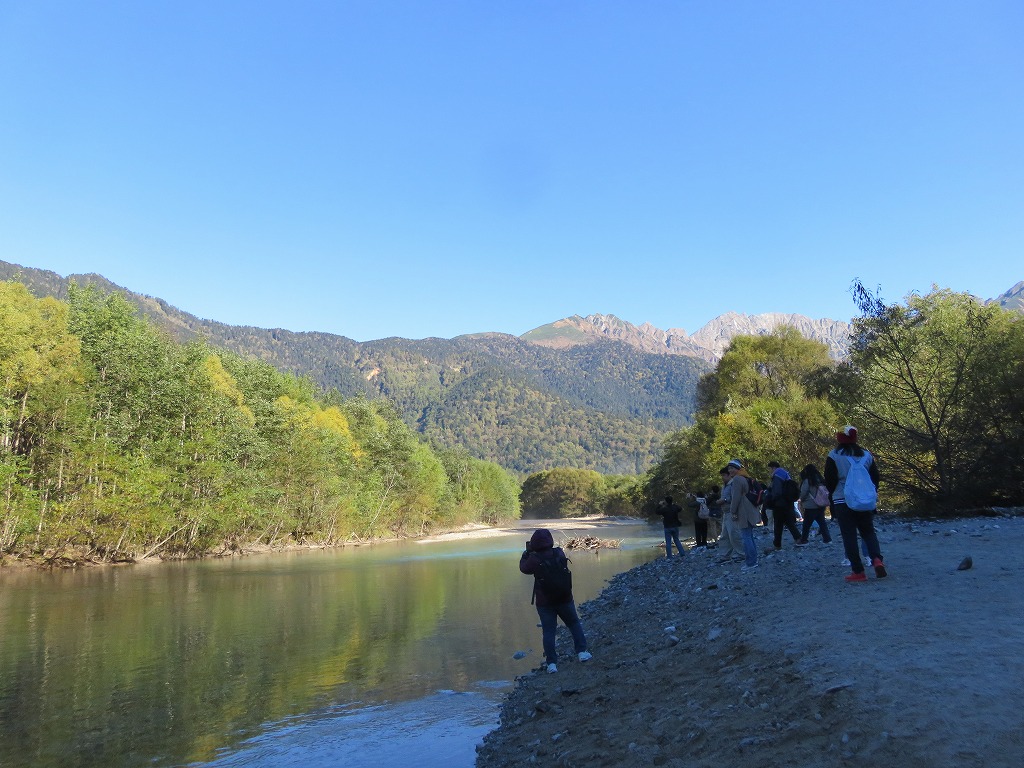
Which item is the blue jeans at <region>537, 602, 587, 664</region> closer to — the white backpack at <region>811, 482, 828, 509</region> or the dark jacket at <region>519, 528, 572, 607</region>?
the dark jacket at <region>519, 528, 572, 607</region>

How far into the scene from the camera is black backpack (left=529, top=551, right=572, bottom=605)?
1179 centimetres

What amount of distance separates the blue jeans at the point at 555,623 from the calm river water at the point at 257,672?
0.97 m

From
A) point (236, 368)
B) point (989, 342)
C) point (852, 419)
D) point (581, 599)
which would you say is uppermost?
point (236, 368)

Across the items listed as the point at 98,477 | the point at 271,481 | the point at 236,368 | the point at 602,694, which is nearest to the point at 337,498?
the point at 271,481

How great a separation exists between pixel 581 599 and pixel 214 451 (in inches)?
1517

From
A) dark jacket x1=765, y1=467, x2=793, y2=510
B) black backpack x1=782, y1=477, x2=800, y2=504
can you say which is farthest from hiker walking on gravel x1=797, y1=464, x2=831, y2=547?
dark jacket x1=765, y1=467, x2=793, y2=510

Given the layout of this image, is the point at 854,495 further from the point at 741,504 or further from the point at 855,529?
the point at 741,504

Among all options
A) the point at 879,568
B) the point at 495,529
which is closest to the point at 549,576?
the point at 879,568

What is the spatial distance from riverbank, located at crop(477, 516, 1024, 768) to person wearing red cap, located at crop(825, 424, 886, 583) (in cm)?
42

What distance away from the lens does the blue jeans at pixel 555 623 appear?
1194 cm

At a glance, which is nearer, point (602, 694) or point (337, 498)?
point (602, 694)

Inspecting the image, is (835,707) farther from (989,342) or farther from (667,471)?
(667,471)

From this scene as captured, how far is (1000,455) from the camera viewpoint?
2523 centimetres

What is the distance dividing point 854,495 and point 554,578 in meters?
4.99
